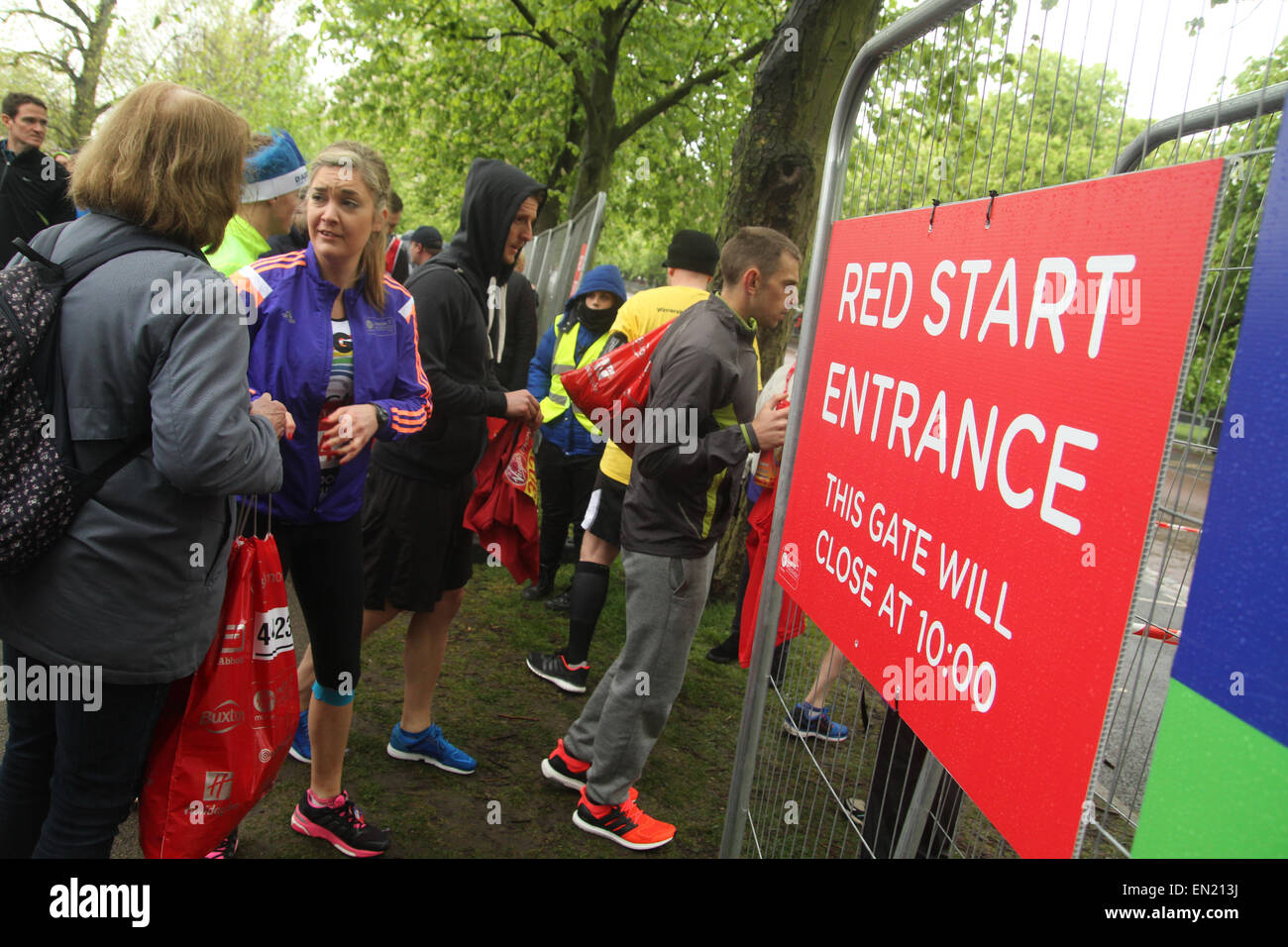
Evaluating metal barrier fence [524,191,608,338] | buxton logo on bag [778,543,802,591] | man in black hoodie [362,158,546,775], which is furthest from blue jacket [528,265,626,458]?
buxton logo on bag [778,543,802,591]

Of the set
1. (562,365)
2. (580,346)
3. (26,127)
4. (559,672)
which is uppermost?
(26,127)

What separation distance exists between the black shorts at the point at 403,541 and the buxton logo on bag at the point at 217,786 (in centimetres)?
114

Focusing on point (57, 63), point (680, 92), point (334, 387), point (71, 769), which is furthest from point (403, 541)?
point (57, 63)

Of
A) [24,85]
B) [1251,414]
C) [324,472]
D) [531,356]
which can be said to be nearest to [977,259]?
[1251,414]

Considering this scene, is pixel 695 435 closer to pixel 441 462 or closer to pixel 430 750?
pixel 441 462

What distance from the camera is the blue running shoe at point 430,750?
3.54 meters

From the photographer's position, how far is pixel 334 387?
2576mm

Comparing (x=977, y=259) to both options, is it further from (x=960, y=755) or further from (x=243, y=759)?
(x=243, y=759)

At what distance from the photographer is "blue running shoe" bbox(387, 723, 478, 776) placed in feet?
11.6

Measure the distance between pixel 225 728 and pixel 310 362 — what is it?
979 mm

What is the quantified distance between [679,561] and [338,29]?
1369 cm

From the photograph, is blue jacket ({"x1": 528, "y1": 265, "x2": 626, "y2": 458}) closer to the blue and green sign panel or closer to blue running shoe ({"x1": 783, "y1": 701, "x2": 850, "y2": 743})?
blue running shoe ({"x1": 783, "y1": 701, "x2": 850, "y2": 743})

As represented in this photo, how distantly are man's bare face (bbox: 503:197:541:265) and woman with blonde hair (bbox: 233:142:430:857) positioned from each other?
67cm

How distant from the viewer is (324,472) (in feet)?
8.59
